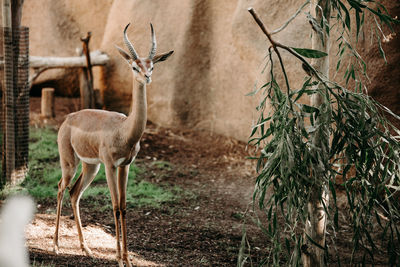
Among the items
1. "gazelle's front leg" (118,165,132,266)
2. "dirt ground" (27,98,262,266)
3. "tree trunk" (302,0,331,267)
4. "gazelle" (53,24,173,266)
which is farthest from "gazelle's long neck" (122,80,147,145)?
"tree trunk" (302,0,331,267)

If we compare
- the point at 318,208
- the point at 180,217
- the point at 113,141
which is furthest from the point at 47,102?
the point at 318,208

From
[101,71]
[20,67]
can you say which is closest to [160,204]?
[20,67]

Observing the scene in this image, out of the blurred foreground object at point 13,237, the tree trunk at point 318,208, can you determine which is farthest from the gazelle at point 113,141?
the blurred foreground object at point 13,237

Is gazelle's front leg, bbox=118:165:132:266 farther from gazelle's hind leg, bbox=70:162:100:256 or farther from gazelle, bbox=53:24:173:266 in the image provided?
gazelle's hind leg, bbox=70:162:100:256

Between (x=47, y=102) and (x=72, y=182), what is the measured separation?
2.70 m

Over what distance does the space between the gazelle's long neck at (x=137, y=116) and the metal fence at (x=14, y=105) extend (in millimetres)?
2815

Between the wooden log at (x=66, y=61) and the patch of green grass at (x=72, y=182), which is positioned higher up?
the wooden log at (x=66, y=61)

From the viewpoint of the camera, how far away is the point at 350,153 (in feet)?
10.5

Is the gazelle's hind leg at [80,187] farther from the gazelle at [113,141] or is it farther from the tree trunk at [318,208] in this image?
the tree trunk at [318,208]

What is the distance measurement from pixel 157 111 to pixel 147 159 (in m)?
1.70

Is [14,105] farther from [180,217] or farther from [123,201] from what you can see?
[123,201]

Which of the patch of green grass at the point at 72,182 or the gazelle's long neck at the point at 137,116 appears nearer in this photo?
the gazelle's long neck at the point at 137,116

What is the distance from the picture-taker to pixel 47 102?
8984 mm

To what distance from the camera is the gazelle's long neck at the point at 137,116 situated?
394cm
